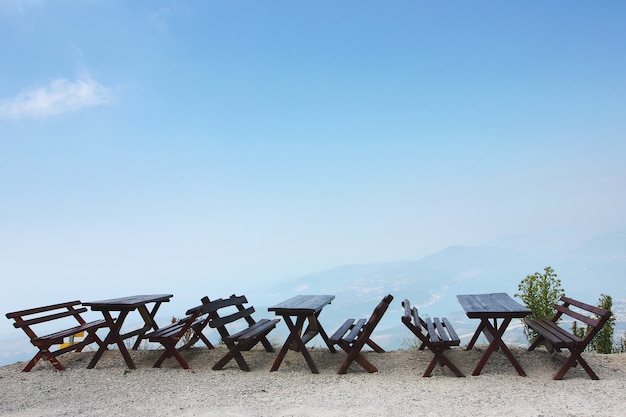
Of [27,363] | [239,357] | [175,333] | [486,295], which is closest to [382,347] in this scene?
[486,295]

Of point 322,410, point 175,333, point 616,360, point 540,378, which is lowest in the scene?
point 616,360

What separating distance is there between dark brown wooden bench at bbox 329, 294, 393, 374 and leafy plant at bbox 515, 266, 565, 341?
4356 mm

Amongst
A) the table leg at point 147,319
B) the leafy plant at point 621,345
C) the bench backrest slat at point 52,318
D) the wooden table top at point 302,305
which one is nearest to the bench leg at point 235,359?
the wooden table top at point 302,305

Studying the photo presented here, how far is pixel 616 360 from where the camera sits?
295 inches

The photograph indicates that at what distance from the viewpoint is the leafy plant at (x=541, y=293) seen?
946 cm

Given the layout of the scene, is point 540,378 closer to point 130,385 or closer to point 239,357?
point 239,357

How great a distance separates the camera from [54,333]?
310 inches

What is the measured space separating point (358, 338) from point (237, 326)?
7.93ft

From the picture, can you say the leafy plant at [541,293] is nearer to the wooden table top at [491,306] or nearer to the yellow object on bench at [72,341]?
the wooden table top at [491,306]

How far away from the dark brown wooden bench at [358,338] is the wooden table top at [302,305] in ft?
1.83

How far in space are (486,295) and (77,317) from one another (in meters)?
7.70

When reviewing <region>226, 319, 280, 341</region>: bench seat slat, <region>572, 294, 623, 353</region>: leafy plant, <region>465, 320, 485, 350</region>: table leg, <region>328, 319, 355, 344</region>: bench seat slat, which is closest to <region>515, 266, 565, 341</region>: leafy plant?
<region>572, 294, 623, 353</region>: leafy plant

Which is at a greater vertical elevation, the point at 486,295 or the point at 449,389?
the point at 486,295

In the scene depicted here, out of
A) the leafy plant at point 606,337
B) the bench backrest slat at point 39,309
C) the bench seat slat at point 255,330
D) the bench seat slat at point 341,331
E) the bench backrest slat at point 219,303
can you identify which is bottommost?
the leafy plant at point 606,337
